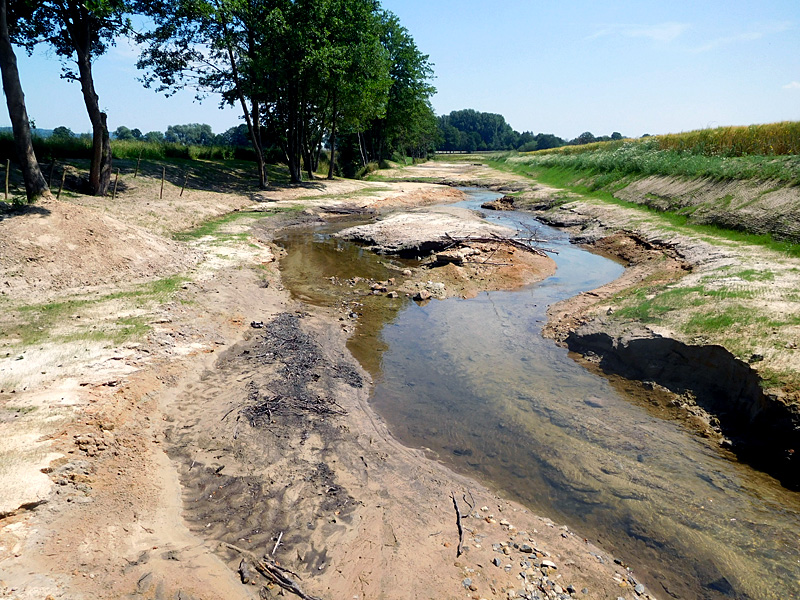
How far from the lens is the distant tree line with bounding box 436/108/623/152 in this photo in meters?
157

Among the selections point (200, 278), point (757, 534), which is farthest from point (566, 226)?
point (757, 534)

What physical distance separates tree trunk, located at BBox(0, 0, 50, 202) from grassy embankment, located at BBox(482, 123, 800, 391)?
14919mm

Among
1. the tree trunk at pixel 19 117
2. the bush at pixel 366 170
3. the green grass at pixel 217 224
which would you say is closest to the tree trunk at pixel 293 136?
the green grass at pixel 217 224

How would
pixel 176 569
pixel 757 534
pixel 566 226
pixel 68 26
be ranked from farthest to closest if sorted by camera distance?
pixel 566 226 → pixel 68 26 → pixel 757 534 → pixel 176 569

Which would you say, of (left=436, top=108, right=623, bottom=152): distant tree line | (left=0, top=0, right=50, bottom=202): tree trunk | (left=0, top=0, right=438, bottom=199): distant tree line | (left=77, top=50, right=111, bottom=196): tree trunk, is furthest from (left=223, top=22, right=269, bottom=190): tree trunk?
(left=436, top=108, right=623, bottom=152): distant tree line

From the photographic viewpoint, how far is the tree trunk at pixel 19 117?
11.9 meters

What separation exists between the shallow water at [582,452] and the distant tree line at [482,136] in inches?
5718

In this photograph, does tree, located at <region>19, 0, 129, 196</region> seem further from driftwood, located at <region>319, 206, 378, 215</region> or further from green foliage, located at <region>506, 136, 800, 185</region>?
green foliage, located at <region>506, 136, 800, 185</region>

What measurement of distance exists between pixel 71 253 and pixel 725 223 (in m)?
20.9

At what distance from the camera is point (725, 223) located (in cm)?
1730

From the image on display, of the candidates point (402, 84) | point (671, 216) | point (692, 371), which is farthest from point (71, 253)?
point (402, 84)

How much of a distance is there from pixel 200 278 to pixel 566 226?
1957cm

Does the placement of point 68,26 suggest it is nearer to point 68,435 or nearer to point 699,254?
point 68,435

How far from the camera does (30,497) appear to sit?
14.4 ft
